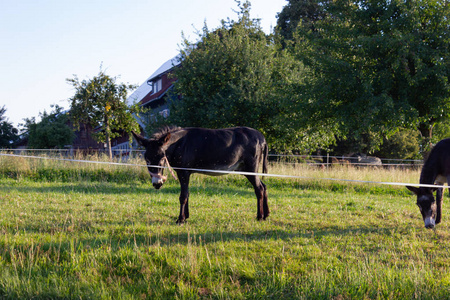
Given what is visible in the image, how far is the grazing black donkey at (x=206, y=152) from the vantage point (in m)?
7.18

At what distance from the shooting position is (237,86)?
20859mm

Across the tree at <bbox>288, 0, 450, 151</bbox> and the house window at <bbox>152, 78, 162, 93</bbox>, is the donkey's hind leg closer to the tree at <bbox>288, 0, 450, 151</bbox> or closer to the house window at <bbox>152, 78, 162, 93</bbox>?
the tree at <bbox>288, 0, 450, 151</bbox>

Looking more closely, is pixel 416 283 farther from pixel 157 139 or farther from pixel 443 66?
pixel 443 66

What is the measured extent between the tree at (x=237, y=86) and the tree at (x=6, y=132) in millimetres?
35459

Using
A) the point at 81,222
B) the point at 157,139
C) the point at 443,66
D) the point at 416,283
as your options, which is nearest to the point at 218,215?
the point at 157,139

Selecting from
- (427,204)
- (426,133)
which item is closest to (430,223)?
(427,204)

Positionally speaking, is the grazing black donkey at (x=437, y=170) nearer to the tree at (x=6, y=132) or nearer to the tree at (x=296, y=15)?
the tree at (x=296, y=15)

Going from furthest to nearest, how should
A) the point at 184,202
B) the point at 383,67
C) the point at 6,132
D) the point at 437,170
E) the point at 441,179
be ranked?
the point at 6,132 → the point at 383,67 → the point at 441,179 → the point at 437,170 → the point at 184,202

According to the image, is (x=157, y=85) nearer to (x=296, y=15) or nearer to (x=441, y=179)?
(x=296, y=15)

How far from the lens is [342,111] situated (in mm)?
18141

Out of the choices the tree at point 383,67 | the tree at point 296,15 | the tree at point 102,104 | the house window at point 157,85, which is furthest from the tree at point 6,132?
the tree at point 383,67

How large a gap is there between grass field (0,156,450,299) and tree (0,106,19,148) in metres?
44.7

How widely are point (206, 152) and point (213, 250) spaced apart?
301 cm

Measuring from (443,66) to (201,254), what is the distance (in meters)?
15.8
